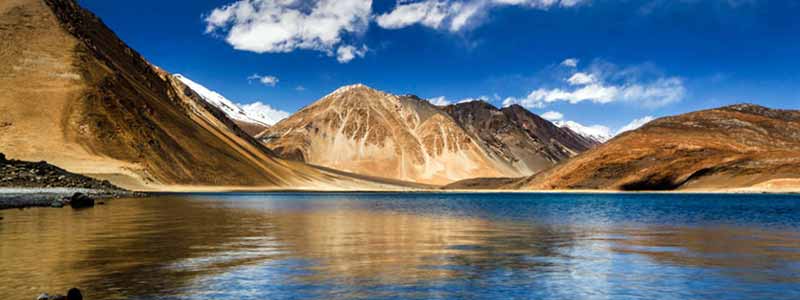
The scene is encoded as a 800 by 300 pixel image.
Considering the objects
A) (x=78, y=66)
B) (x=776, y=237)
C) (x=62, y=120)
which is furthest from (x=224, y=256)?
(x=78, y=66)

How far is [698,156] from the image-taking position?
6284 inches

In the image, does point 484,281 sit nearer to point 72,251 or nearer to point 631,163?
point 72,251

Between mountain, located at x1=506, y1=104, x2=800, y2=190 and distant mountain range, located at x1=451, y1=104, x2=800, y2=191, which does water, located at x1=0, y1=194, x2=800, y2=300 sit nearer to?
mountain, located at x1=506, y1=104, x2=800, y2=190

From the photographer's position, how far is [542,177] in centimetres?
19362

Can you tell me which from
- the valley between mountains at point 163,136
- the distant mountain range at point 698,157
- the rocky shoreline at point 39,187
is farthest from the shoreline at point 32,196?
the distant mountain range at point 698,157

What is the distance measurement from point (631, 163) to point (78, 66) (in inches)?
5001

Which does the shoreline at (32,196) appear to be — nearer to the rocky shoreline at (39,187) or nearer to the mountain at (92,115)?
the rocky shoreline at (39,187)

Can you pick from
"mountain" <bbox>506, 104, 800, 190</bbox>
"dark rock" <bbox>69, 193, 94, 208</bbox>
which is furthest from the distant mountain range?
"dark rock" <bbox>69, 193, 94, 208</bbox>

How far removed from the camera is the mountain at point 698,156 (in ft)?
482

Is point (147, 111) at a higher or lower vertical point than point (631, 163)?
higher

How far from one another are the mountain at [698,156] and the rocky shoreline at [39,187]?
120585mm

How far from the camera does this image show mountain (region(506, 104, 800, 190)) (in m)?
147

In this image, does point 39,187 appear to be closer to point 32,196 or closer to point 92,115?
point 32,196

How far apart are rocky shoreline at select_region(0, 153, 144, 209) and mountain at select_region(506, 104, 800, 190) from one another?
4747 inches
